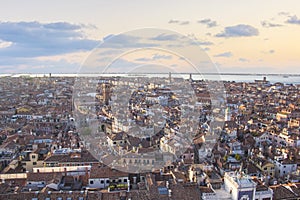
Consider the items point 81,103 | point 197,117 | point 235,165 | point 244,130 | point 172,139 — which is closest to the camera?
point 235,165

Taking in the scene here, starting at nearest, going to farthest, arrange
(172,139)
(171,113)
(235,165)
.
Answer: (235,165), (172,139), (171,113)

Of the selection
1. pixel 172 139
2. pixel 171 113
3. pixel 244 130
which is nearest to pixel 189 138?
pixel 172 139

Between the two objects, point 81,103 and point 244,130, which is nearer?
point 244,130

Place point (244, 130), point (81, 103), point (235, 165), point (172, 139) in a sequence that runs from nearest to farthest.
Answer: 1. point (235, 165)
2. point (172, 139)
3. point (244, 130)
4. point (81, 103)

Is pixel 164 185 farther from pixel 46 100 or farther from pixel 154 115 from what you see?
pixel 46 100

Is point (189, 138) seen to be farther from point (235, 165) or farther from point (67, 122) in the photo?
point (67, 122)

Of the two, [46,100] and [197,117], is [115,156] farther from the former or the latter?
[46,100]

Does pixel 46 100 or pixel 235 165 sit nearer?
pixel 235 165

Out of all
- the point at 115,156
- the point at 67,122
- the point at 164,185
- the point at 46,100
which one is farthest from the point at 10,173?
the point at 46,100

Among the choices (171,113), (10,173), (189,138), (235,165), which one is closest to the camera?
(10,173)
